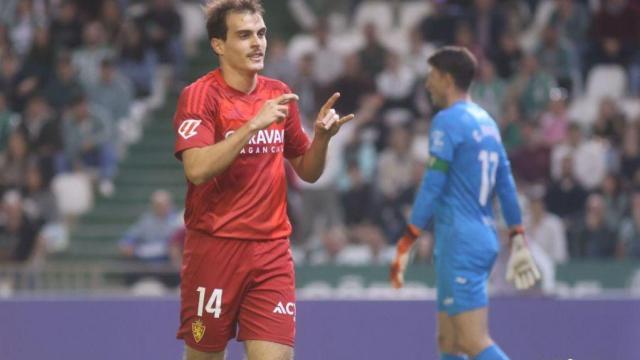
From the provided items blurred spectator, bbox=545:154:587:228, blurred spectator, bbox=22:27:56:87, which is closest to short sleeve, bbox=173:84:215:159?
blurred spectator, bbox=545:154:587:228

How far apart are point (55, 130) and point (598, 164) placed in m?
5.89

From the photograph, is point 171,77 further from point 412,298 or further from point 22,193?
point 412,298

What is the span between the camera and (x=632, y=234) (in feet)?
47.7

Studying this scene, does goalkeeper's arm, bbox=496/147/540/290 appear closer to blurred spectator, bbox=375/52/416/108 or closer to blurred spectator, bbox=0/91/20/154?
blurred spectator, bbox=375/52/416/108

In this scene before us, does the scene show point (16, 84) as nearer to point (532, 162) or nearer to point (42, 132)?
point (42, 132)

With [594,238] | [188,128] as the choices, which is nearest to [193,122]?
[188,128]

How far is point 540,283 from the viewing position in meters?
13.0

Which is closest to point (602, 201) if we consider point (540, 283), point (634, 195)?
point (634, 195)

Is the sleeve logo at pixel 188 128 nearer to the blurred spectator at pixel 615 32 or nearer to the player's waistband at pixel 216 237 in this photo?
the player's waistband at pixel 216 237

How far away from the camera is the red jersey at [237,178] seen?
7.52 m

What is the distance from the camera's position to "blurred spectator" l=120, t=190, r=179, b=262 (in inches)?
577

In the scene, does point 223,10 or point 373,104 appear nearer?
point 223,10

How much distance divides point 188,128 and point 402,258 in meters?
2.10

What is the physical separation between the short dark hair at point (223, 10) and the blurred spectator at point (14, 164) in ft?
29.8
